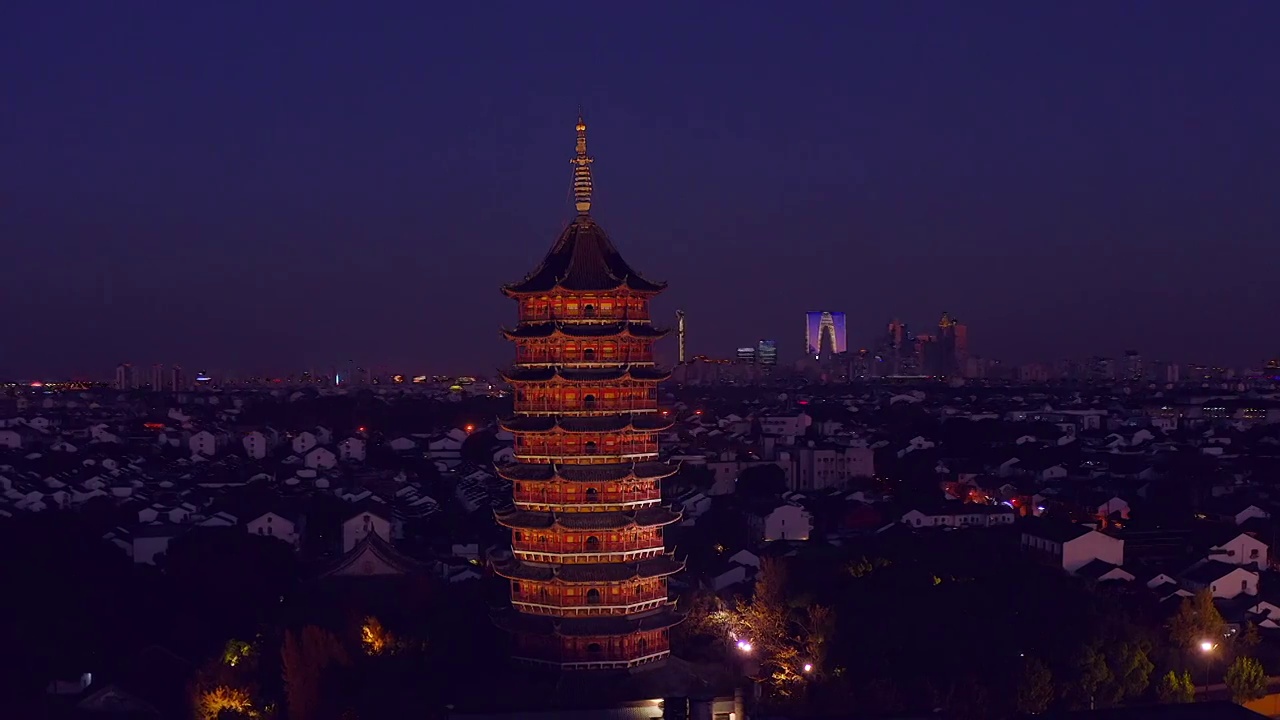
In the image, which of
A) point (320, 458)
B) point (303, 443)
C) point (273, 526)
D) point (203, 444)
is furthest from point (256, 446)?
point (273, 526)

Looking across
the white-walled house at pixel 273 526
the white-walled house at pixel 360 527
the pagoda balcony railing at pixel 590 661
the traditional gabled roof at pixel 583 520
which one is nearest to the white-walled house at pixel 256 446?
the white-walled house at pixel 273 526

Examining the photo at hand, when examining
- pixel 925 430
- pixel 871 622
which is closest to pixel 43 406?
pixel 925 430

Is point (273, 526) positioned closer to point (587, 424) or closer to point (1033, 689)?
point (587, 424)

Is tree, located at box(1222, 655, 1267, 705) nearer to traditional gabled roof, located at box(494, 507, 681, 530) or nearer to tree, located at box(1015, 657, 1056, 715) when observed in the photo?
tree, located at box(1015, 657, 1056, 715)

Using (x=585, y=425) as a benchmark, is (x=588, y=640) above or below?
below

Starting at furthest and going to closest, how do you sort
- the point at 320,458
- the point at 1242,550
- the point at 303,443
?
the point at 303,443 < the point at 320,458 < the point at 1242,550

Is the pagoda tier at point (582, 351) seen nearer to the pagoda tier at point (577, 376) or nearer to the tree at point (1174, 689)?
the pagoda tier at point (577, 376)

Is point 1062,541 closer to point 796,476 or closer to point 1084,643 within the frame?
point 1084,643
